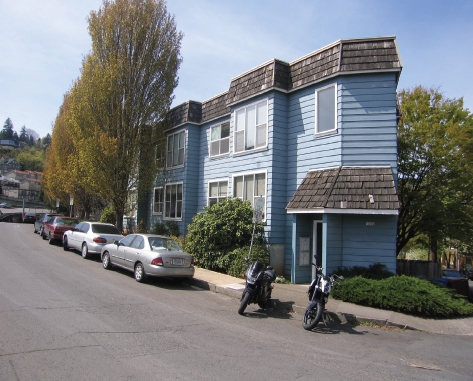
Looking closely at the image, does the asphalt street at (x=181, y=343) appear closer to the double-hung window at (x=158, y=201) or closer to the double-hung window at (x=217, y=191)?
the double-hung window at (x=217, y=191)

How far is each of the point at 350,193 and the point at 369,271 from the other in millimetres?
2373

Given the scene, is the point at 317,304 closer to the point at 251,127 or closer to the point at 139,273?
the point at 139,273

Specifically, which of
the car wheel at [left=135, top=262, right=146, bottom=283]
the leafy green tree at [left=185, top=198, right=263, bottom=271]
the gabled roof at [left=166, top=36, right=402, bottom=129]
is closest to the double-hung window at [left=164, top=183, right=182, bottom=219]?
the gabled roof at [left=166, top=36, right=402, bottom=129]

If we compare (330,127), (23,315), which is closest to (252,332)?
(23,315)

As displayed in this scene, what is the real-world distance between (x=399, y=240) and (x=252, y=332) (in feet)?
43.1

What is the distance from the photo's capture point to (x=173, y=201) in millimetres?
21141

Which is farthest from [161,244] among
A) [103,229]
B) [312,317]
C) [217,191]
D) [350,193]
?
[217,191]

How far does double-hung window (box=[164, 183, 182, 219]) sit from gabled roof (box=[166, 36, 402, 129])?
482 centimetres

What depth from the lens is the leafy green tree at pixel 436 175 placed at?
51.9 feet

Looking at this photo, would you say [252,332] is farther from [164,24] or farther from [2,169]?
[2,169]

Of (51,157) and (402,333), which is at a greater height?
(51,157)

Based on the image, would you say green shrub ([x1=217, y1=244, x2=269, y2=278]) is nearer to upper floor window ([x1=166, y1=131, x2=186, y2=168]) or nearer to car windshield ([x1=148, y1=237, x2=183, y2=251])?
car windshield ([x1=148, y1=237, x2=183, y2=251])

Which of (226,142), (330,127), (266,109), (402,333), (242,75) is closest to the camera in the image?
(402,333)

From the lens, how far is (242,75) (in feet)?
52.7
